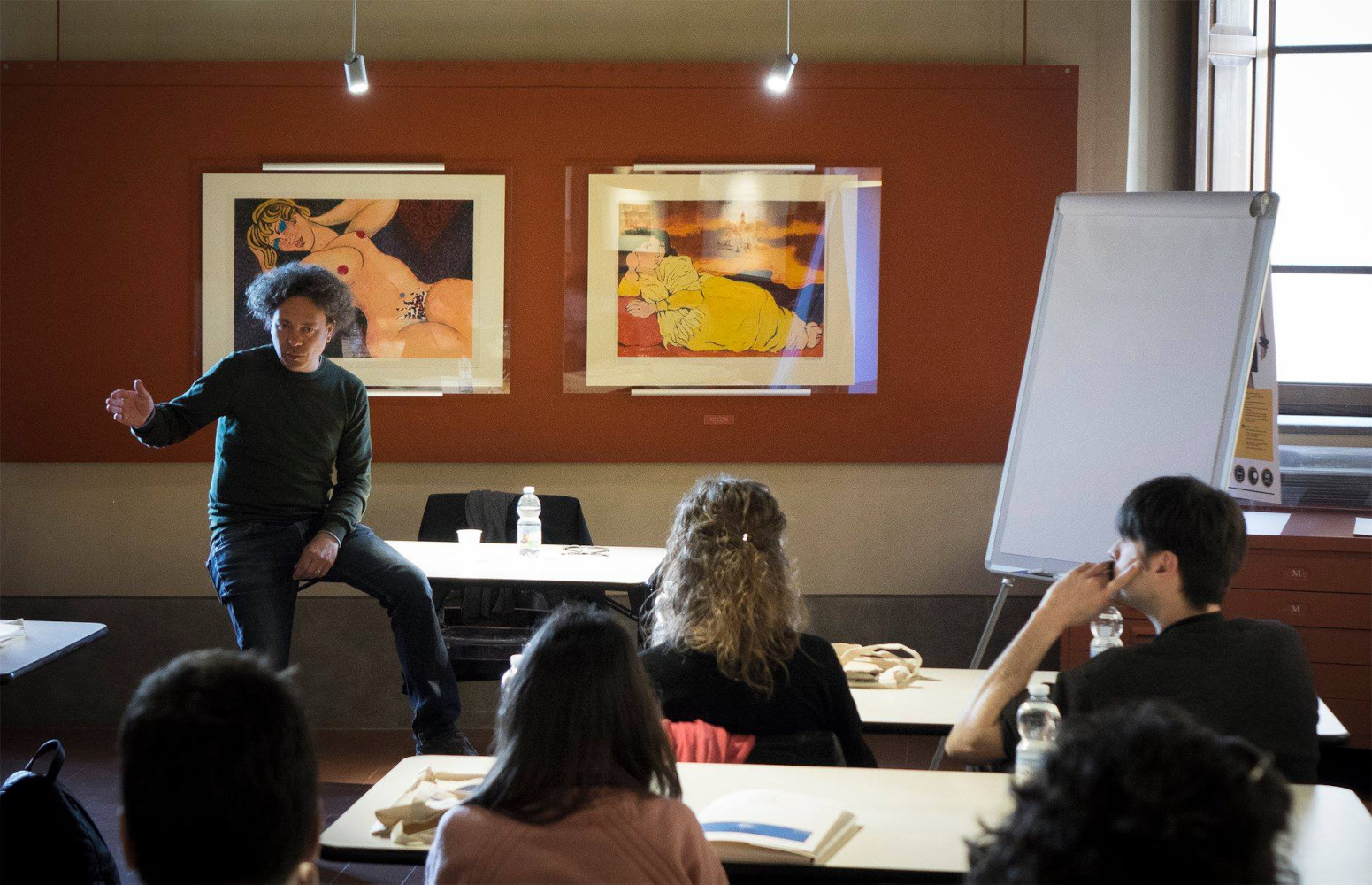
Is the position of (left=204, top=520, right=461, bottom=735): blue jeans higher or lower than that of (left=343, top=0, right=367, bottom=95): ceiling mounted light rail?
lower

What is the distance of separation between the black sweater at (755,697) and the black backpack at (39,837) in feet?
3.22

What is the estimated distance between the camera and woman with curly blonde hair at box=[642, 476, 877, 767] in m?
2.14

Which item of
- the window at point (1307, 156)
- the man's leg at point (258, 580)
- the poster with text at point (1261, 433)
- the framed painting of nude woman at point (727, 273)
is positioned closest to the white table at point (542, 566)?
the man's leg at point (258, 580)

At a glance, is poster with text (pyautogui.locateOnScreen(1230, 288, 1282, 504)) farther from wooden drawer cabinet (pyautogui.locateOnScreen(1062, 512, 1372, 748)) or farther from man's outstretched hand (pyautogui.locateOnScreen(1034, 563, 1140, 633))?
man's outstretched hand (pyautogui.locateOnScreen(1034, 563, 1140, 633))

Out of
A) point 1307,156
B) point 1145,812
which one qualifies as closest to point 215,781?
point 1145,812

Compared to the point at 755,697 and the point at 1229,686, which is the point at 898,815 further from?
the point at 1229,686

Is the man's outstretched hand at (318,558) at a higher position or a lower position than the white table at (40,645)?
higher

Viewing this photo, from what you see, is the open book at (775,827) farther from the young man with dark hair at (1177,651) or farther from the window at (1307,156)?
the window at (1307,156)

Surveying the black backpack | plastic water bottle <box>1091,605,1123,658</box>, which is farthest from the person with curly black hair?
plastic water bottle <box>1091,605,1123,658</box>

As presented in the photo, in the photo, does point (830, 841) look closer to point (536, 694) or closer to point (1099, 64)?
point (536, 694)

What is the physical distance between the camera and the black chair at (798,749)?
7.11 ft

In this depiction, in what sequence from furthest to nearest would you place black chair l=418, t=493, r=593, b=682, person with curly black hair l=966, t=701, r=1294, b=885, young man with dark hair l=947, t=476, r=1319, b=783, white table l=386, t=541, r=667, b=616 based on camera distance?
black chair l=418, t=493, r=593, b=682
white table l=386, t=541, r=667, b=616
young man with dark hair l=947, t=476, r=1319, b=783
person with curly black hair l=966, t=701, r=1294, b=885

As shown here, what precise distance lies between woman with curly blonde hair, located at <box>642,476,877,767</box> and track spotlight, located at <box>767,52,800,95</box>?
2.76 m

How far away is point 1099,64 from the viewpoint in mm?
5016
